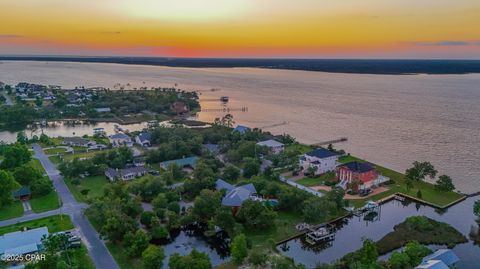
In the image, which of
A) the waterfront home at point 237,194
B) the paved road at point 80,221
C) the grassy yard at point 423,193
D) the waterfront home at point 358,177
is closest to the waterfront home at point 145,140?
the paved road at point 80,221

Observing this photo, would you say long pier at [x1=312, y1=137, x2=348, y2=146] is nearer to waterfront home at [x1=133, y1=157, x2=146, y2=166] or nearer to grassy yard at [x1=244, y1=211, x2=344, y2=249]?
grassy yard at [x1=244, y1=211, x2=344, y2=249]

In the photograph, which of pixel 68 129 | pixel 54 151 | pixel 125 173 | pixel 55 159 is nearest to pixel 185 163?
pixel 125 173

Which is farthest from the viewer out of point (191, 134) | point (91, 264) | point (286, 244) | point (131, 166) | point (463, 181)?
point (191, 134)

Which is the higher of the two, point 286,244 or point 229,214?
point 229,214

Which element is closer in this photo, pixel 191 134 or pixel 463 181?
pixel 463 181

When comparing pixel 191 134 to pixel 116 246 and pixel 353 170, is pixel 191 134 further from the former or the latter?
pixel 116 246

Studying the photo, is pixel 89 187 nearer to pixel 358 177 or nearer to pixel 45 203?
pixel 45 203

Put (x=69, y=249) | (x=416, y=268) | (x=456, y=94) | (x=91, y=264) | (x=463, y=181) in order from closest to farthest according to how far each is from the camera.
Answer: (x=416, y=268) < (x=91, y=264) < (x=69, y=249) < (x=463, y=181) < (x=456, y=94)

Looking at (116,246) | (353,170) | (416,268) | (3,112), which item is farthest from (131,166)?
(3,112)
